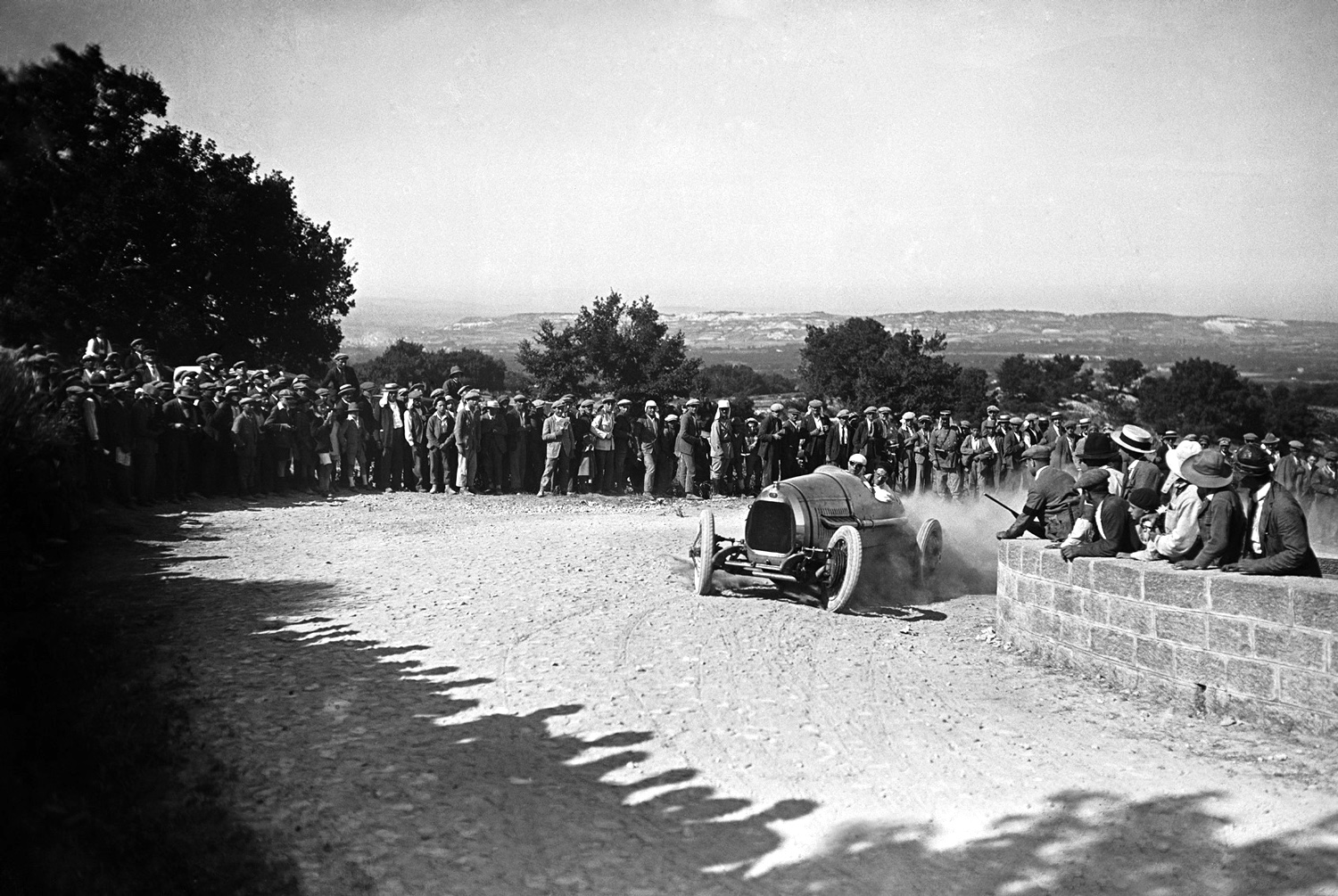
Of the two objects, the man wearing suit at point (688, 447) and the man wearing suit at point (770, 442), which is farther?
the man wearing suit at point (770, 442)

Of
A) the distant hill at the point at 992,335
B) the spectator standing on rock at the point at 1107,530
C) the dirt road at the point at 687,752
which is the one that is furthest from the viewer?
the distant hill at the point at 992,335

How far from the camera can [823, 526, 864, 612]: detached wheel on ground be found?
1055cm

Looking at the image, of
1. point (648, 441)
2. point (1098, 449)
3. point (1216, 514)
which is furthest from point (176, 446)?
point (1216, 514)

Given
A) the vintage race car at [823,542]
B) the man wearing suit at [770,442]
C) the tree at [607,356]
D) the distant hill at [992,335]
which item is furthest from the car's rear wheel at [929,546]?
the distant hill at [992,335]

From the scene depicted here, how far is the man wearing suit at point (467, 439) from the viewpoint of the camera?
19.7m

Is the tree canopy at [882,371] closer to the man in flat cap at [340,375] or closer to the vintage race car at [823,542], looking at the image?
the man in flat cap at [340,375]

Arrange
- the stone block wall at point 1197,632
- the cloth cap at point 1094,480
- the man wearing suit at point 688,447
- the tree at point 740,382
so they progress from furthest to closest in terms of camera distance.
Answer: the tree at point 740,382, the man wearing suit at point 688,447, the cloth cap at point 1094,480, the stone block wall at point 1197,632

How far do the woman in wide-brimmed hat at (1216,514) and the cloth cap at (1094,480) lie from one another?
131 cm

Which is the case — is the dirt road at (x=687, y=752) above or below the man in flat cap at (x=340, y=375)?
below

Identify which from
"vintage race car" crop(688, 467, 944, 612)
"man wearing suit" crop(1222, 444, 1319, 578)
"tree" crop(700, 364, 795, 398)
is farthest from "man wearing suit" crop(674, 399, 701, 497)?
"tree" crop(700, 364, 795, 398)

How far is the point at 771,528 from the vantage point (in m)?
11.6

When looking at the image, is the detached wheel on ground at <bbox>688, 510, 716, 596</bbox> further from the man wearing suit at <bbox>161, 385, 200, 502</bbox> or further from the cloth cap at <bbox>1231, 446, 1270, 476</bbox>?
the man wearing suit at <bbox>161, 385, 200, 502</bbox>

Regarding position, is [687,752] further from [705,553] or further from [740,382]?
[740,382]

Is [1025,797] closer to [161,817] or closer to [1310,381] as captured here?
[161,817]
